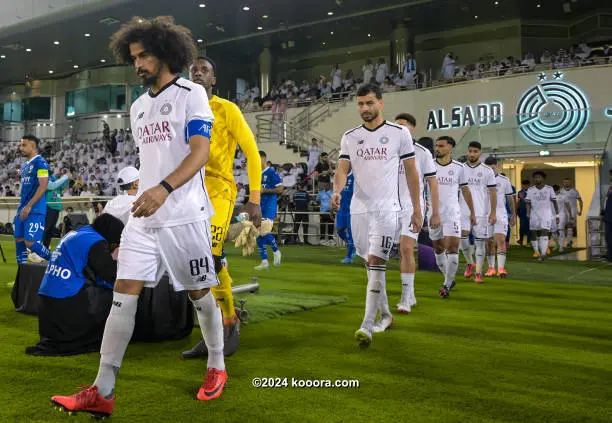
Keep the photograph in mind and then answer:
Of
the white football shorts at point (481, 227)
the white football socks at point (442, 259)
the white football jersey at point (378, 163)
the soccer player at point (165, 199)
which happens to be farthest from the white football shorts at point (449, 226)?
the soccer player at point (165, 199)

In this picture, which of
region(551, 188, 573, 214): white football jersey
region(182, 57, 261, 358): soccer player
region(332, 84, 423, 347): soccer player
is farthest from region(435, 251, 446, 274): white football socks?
region(551, 188, 573, 214): white football jersey

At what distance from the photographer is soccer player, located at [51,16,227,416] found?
8.82 feet

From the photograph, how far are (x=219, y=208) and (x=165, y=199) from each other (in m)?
1.23

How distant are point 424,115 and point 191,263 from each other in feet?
69.5

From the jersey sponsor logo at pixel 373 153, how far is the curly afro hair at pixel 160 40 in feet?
6.16

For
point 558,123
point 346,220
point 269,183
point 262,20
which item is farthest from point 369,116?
point 262,20

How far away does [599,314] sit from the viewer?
598 centimetres

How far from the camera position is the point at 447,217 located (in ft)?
23.2

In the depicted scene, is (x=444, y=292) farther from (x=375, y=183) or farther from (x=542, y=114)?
(x=542, y=114)

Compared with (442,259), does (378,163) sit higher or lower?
higher

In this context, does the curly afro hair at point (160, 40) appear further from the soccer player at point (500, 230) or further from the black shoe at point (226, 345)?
the soccer player at point (500, 230)

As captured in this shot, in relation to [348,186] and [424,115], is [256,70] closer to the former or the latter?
[424,115]

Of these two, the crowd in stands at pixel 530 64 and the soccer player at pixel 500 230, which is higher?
the crowd in stands at pixel 530 64

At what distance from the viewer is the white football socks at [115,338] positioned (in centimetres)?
267
